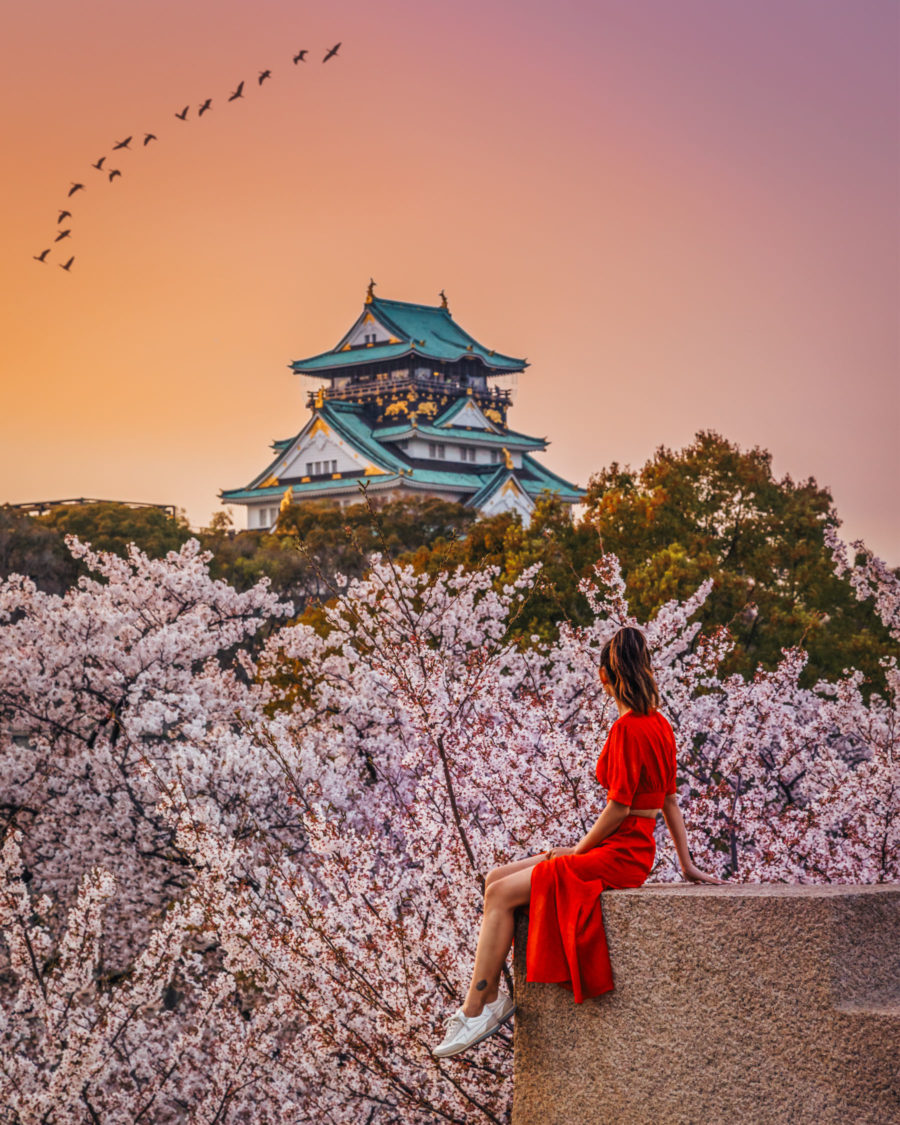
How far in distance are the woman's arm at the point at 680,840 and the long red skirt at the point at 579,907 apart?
0.82ft

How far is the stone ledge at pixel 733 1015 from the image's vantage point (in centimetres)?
404

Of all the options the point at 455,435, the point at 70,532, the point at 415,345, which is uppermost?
the point at 415,345

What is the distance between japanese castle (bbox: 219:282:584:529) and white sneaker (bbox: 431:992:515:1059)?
53148mm

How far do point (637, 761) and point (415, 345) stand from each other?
199 ft

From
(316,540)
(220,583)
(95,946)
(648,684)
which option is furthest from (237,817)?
(316,540)

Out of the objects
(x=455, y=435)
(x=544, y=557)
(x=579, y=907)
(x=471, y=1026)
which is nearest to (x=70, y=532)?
(x=544, y=557)

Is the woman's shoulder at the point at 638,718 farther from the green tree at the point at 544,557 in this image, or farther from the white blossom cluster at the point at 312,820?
the green tree at the point at 544,557

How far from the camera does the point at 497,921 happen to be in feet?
15.9

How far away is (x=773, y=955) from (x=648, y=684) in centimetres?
115

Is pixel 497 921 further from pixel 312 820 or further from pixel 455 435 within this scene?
pixel 455 435

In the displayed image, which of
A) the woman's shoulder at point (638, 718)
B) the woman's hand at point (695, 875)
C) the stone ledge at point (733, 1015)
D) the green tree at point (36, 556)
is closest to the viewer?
the stone ledge at point (733, 1015)

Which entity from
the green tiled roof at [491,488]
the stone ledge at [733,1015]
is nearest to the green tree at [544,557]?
the stone ledge at [733,1015]

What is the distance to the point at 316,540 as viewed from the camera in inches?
1420

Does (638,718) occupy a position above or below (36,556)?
Answer: below
